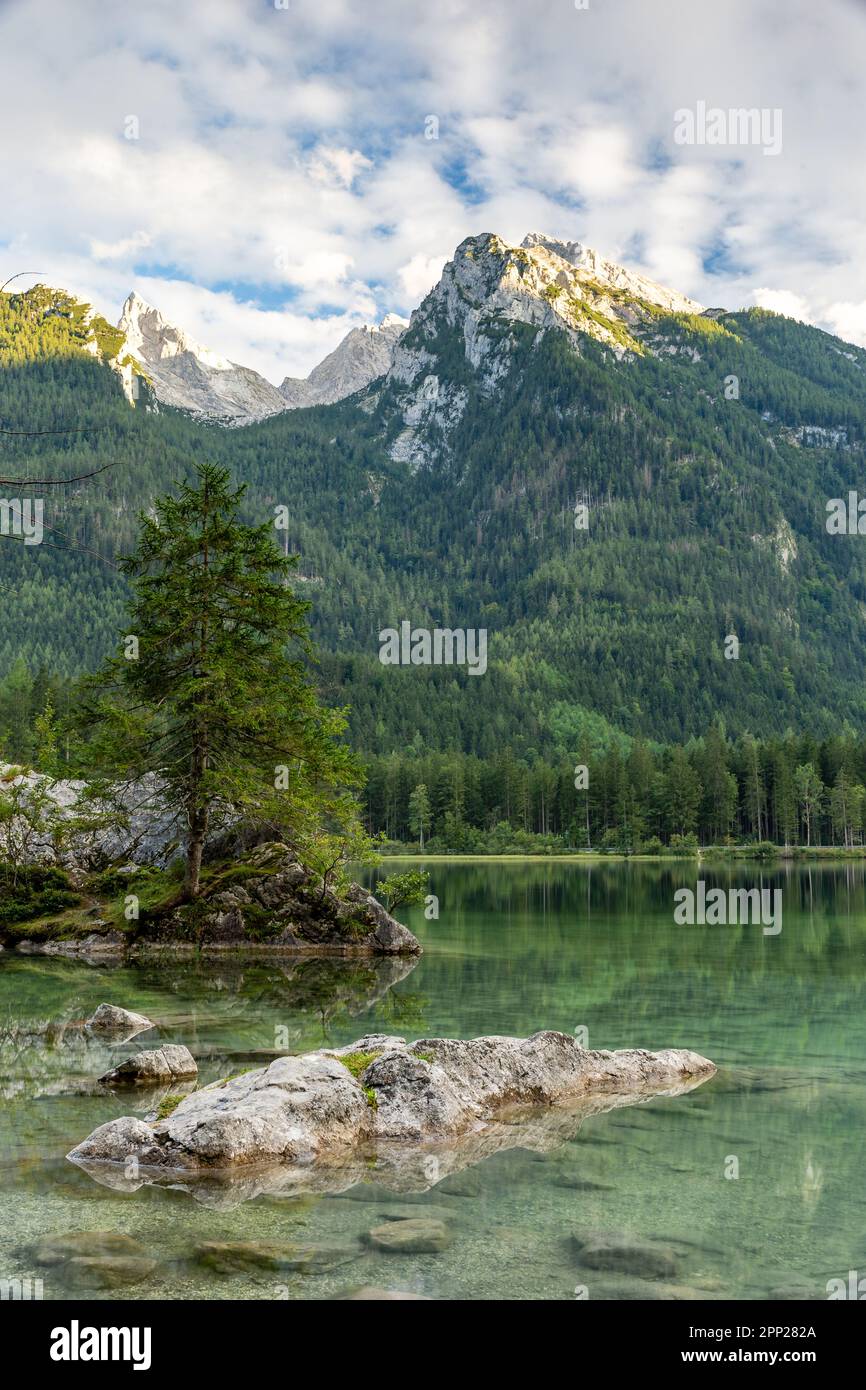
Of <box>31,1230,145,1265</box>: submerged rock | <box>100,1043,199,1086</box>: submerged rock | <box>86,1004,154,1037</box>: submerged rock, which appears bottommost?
<box>86,1004,154,1037</box>: submerged rock

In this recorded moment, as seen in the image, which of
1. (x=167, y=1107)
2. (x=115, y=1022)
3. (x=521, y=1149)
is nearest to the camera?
(x=521, y=1149)

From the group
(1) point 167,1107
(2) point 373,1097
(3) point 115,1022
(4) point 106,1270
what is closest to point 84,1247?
(4) point 106,1270

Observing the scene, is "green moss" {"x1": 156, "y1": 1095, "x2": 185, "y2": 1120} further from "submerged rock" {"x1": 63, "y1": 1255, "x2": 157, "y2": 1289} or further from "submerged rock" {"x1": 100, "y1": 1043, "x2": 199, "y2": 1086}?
"submerged rock" {"x1": 63, "y1": 1255, "x2": 157, "y2": 1289}

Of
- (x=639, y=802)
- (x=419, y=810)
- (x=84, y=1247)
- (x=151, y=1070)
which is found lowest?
(x=151, y=1070)

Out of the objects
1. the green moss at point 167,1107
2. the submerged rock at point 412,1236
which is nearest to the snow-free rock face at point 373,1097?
the green moss at point 167,1107

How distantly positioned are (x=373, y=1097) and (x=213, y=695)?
1971 cm

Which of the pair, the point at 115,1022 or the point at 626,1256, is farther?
the point at 115,1022

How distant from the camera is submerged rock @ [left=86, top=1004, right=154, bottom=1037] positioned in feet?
60.6

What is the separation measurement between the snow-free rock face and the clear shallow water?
0.80 meters

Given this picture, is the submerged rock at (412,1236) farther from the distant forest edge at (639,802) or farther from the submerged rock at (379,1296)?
the distant forest edge at (639,802)

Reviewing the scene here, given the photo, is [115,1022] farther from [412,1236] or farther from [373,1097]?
[412,1236]

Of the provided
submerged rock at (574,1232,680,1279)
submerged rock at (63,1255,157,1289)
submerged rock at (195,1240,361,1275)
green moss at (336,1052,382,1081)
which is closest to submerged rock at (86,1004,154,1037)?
green moss at (336,1052,382,1081)

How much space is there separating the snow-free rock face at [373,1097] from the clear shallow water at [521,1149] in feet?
2.61

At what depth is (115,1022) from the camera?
61.1ft
